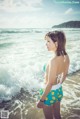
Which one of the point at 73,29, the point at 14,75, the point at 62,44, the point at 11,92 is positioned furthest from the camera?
the point at 73,29

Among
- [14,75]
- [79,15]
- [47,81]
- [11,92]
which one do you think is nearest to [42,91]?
[47,81]

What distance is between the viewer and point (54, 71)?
1.99 meters

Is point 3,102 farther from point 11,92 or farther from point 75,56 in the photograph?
point 75,56

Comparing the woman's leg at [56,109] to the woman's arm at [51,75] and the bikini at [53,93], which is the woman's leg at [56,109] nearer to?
the bikini at [53,93]

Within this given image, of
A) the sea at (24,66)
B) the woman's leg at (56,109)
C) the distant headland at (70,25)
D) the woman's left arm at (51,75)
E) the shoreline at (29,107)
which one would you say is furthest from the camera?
the distant headland at (70,25)

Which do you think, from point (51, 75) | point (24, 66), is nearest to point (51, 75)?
point (51, 75)

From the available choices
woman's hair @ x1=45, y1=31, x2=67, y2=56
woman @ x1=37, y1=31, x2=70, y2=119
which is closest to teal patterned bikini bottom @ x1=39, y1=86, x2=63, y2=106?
woman @ x1=37, y1=31, x2=70, y2=119

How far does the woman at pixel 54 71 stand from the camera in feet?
6.56

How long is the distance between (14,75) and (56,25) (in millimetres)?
1309

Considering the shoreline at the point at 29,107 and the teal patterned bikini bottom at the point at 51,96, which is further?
the shoreline at the point at 29,107

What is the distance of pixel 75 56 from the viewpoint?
15.6 feet

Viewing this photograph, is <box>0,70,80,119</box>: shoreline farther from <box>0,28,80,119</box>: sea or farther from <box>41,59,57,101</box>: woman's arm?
<box>41,59,57,101</box>: woman's arm

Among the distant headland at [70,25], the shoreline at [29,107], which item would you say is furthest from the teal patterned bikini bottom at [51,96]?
the distant headland at [70,25]

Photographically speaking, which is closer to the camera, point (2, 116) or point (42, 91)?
point (42, 91)
